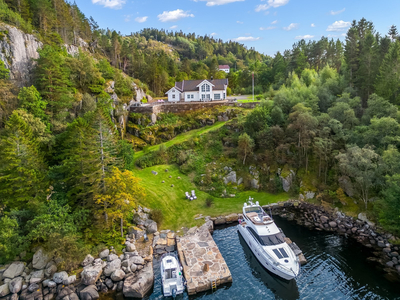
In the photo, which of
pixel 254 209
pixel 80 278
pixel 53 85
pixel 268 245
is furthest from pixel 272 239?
pixel 53 85

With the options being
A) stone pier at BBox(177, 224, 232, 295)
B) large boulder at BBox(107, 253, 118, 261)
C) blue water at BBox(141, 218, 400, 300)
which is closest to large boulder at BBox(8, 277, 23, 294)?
large boulder at BBox(107, 253, 118, 261)

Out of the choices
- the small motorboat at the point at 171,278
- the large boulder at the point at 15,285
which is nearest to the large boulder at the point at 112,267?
the small motorboat at the point at 171,278

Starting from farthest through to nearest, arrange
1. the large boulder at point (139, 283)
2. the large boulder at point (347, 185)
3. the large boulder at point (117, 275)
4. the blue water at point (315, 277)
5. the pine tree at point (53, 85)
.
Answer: the pine tree at point (53, 85) → the large boulder at point (347, 185) → the large boulder at point (117, 275) → the large boulder at point (139, 283) → the blue water at point (315, 277)

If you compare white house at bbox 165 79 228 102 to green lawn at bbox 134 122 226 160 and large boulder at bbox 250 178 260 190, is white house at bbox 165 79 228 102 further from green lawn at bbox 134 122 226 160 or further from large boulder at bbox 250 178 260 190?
large boulder at bbox 250 178 260 190

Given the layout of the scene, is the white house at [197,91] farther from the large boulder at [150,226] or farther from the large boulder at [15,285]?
the large boulder at [15,285]

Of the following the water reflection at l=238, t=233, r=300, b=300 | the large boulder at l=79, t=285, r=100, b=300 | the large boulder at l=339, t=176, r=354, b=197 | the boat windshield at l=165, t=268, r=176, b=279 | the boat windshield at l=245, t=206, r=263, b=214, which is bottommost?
the water reflection at l=238, t=233, r=300, b=300

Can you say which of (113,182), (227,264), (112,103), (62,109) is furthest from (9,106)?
(227,264)
